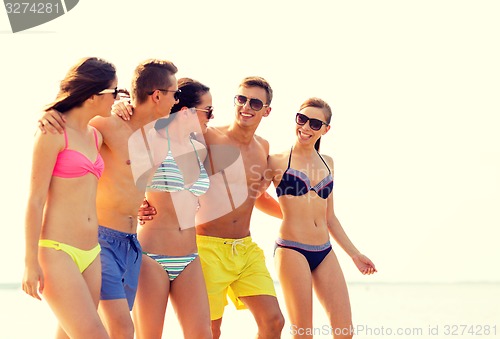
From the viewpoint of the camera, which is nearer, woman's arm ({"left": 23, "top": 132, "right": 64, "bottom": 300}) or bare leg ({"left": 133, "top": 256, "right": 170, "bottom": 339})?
woman's arm ({"left": 23, "top": 132, "right": 64, "bottom": 300})

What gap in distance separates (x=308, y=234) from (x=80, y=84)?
119 inches

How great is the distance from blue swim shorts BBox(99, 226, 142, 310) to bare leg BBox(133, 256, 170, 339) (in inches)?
11.6

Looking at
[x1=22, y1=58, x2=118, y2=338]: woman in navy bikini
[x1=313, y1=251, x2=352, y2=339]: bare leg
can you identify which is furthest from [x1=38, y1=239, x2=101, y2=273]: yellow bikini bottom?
[x1=313, y1=251, x2=352, y2=339]: bare leg

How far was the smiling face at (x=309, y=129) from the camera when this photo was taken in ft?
25.8

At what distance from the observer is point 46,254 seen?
512cm

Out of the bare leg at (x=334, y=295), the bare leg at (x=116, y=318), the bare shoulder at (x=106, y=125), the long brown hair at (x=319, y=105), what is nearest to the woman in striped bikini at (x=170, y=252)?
the bare shoulder at (x=106, y=125)

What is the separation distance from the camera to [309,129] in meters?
7.86

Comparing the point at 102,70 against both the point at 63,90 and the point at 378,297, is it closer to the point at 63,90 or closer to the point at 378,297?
the point at 63,90

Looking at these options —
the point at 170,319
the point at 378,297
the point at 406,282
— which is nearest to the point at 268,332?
the point at 170,319

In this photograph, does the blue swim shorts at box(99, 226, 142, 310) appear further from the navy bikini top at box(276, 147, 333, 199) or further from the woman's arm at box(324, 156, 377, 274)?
the woman's arm at box(324, 156, 377, 274)

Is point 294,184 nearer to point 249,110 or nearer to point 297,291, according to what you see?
point 249,110

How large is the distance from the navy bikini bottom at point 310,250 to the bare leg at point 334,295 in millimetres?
49

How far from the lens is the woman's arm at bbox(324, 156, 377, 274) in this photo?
788cm

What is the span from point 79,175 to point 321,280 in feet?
10.0
